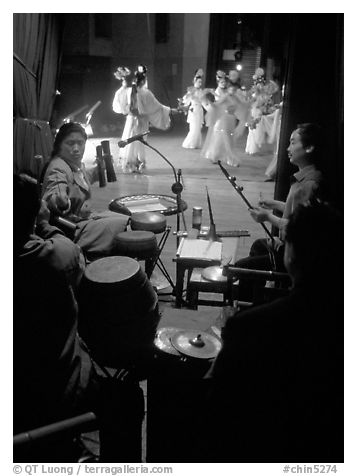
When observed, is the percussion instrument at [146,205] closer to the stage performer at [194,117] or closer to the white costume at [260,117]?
the white costume at [260,117]

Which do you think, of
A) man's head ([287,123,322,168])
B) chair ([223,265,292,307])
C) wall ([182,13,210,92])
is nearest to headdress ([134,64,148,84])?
man's head ([287,123,322,168])

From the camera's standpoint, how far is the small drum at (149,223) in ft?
13.6

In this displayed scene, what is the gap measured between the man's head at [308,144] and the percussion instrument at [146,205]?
4.67ft

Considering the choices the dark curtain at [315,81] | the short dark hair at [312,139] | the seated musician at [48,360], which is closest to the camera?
the seated musician at [48,360]

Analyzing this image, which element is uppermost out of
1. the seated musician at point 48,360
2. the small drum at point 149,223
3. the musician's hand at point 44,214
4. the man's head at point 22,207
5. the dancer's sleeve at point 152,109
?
the dancer's sleeve at point 152,109

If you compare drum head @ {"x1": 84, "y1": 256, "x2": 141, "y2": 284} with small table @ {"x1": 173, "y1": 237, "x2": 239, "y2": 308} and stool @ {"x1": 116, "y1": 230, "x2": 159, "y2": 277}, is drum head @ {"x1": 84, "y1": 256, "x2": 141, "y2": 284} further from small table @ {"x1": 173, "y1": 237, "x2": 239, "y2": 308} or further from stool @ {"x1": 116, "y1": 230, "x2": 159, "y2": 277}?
stool @ {"x1": 116, "y1": 230, "x2": 159, "y2": 277}

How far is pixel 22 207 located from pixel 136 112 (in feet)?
28.4

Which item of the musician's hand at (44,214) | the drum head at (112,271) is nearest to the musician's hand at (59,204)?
the musician's hand at (44,214)

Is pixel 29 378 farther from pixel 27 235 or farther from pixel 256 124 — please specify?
pixel 256 124

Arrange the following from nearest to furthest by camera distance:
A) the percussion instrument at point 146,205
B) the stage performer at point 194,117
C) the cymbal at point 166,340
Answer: the cymbal at point 166,340 < the percussion instrument at point 146,205 < the stage performer at point 194,117

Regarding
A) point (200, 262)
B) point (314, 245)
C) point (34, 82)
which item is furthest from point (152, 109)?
point (314, 245)

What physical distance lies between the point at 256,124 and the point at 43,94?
8964mm

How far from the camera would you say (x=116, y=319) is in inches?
96.9
